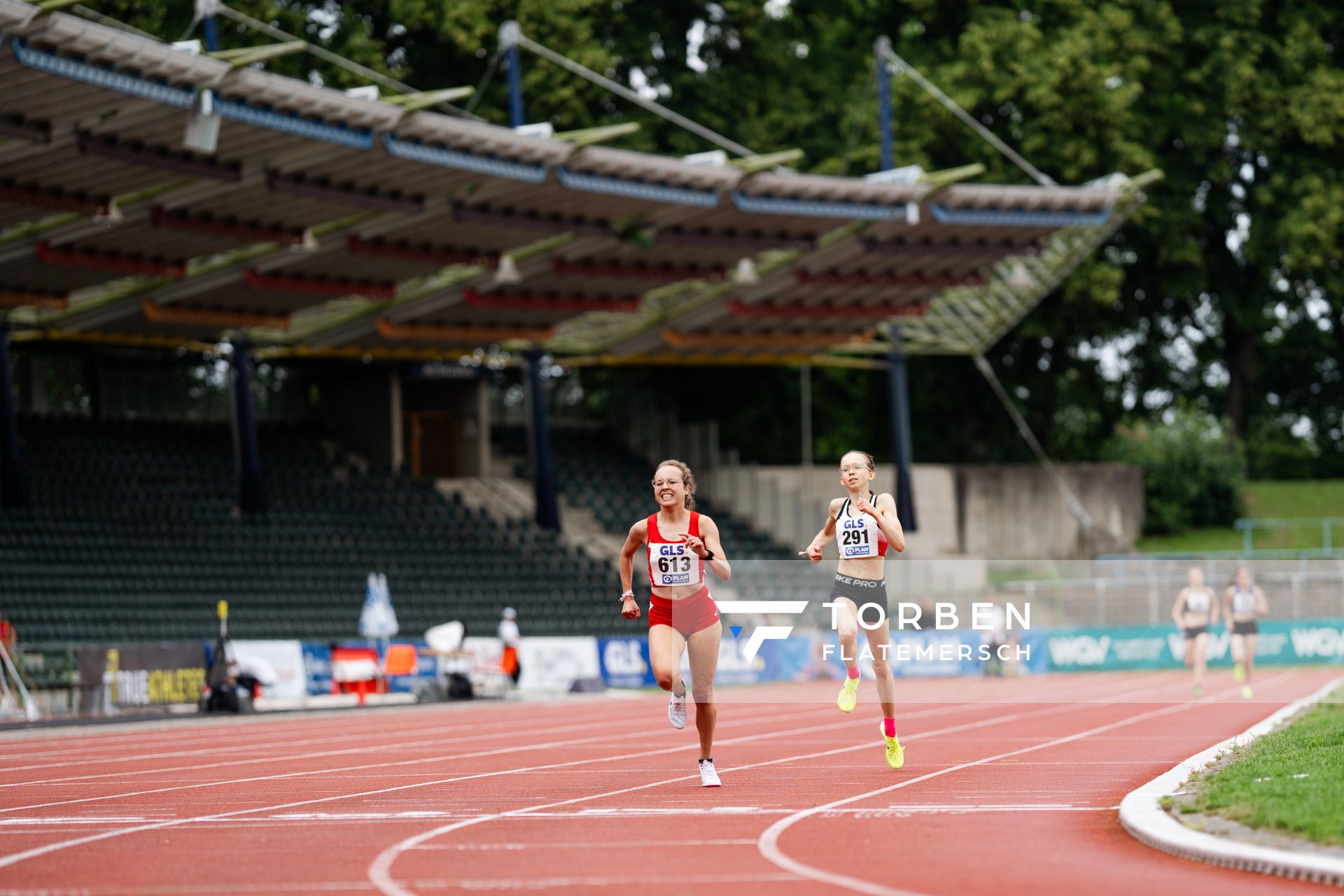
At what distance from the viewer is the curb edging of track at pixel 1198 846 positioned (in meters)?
7.74


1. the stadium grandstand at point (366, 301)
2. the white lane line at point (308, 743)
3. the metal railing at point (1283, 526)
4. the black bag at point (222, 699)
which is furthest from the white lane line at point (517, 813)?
the metal railing at point (1283, 526)

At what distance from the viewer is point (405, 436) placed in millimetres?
48906

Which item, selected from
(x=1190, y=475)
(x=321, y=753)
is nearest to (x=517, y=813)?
(x=321, y=753)

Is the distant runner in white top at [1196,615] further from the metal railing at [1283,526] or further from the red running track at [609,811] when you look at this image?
the metal railing at [1283,526]

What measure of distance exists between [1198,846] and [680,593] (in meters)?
4.39

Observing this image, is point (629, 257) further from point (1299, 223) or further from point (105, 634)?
point (1299, 223)

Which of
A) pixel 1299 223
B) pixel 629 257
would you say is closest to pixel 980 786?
pixel 629 257

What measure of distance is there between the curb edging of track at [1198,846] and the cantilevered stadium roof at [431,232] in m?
18.2

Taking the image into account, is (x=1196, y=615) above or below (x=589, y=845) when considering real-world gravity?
above

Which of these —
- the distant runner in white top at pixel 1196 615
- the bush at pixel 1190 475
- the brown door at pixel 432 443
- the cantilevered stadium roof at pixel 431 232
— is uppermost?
the cantilevered stadium roof at pixel 431 232

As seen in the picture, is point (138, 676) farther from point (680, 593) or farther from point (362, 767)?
point (680, 593)

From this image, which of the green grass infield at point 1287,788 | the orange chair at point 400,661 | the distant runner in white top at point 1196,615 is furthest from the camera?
the orange chair at point 400,661

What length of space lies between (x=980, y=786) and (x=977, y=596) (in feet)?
77.4

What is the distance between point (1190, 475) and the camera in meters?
53.1
